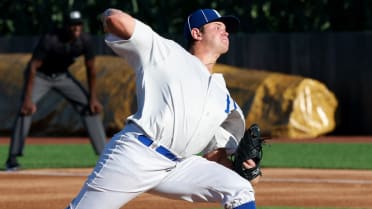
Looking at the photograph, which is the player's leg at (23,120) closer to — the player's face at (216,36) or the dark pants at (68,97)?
the dark pants at (68,97)

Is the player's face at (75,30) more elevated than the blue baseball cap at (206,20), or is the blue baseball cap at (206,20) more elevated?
the blue baseball cap at (206,20)

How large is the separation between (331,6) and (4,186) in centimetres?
1403

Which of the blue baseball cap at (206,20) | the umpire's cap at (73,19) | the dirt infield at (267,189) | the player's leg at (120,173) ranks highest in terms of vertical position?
the blue baseball cap at (206,20)

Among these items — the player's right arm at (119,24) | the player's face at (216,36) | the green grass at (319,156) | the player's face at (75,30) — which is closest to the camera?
the player's right arm at (119,24)

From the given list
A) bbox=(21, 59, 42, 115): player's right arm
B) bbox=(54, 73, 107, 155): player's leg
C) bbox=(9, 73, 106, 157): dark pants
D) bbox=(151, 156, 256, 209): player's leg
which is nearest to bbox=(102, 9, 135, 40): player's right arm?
bbox=(151, 156, 256, 209): player's leg

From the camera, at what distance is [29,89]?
13.8 m

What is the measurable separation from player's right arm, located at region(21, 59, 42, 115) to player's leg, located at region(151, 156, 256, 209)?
23.7ft

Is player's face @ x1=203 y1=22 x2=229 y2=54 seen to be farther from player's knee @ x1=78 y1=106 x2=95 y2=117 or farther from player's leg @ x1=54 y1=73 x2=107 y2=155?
player's knee @ x1=78 y1=106 x2=95 y2=117

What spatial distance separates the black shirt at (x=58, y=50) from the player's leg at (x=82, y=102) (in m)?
0.17

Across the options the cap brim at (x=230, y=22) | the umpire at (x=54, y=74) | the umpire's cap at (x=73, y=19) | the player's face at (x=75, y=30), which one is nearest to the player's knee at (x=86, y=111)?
the umpire at (x=54, y=74)

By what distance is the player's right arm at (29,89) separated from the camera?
44.9 ft

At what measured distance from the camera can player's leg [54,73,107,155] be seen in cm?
1416

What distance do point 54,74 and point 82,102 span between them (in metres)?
0.58

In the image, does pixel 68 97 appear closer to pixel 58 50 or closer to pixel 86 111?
pixel 86 111
